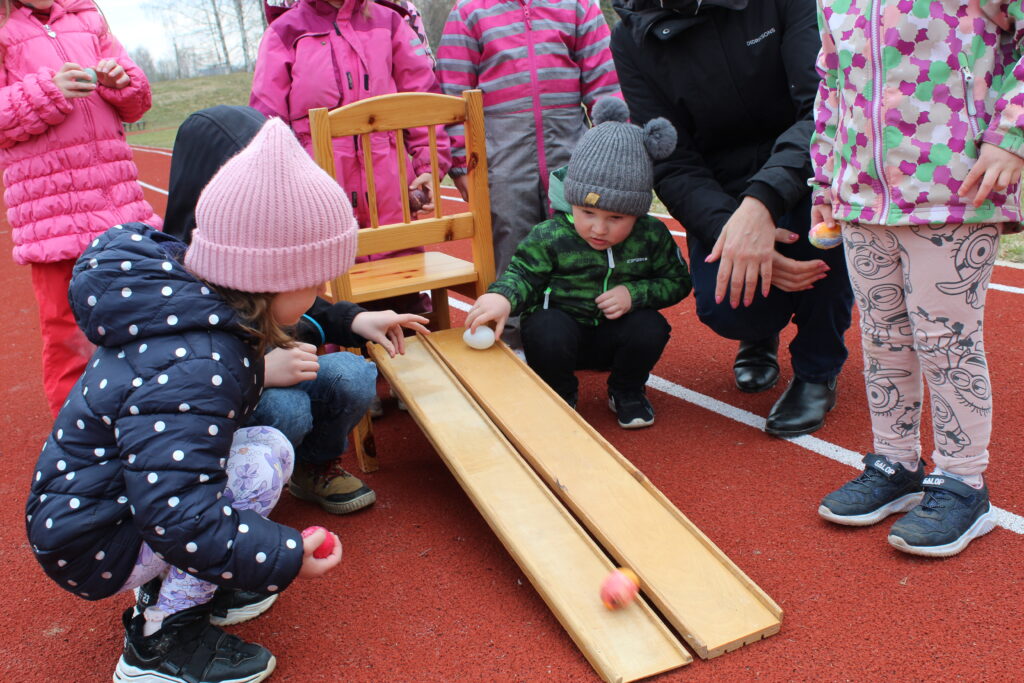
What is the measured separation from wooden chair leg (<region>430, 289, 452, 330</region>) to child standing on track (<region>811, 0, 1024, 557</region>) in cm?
162

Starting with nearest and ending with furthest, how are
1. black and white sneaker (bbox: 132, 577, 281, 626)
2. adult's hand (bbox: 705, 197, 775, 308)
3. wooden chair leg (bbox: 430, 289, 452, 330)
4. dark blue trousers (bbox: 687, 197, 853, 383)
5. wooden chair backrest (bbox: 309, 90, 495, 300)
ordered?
black and white sneaker (bbox: 132, 577, 281, 626) → adult's hand (bbox: 705, 197, 775, 308) → wooden chair backrest (bbox: 309, 90, 495, 300) → dark blue trousers (bbox: 687, 197, 853, 383) → wooden chair leg (bbox: 430, 289, 452, 330)

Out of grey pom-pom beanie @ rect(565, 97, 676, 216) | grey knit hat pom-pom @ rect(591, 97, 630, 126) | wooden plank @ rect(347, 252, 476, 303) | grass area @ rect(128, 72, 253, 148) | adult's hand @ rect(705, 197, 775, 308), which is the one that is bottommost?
grass area @ rect(128, 72, 253, 148)

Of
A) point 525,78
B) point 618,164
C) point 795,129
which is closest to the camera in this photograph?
point 795,129

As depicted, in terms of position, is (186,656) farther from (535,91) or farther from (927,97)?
(535,91)

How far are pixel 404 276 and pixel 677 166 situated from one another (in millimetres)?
1189

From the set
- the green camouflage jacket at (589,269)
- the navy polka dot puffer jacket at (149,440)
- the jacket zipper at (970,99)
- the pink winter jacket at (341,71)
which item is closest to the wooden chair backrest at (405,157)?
the green camouflage jacket at (589,269)

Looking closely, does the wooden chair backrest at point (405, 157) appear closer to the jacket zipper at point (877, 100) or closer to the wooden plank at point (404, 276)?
the wooden plank at point (404, 276)

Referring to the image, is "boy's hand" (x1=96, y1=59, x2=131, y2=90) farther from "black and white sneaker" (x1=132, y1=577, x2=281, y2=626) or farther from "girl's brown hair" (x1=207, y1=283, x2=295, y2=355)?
"black and white sneaker" (x1=132, y1=577, x2=281, y2=626)

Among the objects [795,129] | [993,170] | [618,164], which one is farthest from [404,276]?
[993,170]

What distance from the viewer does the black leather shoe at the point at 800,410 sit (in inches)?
138

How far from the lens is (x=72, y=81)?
3.59 meters

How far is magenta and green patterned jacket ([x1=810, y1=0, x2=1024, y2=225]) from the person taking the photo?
2277 millimetres

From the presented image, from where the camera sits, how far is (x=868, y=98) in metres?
2.44

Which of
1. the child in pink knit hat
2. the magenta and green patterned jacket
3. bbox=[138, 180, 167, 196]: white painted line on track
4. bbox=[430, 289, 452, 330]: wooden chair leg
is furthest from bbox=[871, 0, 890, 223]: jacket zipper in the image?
bbox=[138, 180, 167, 196]: white painted line on track
